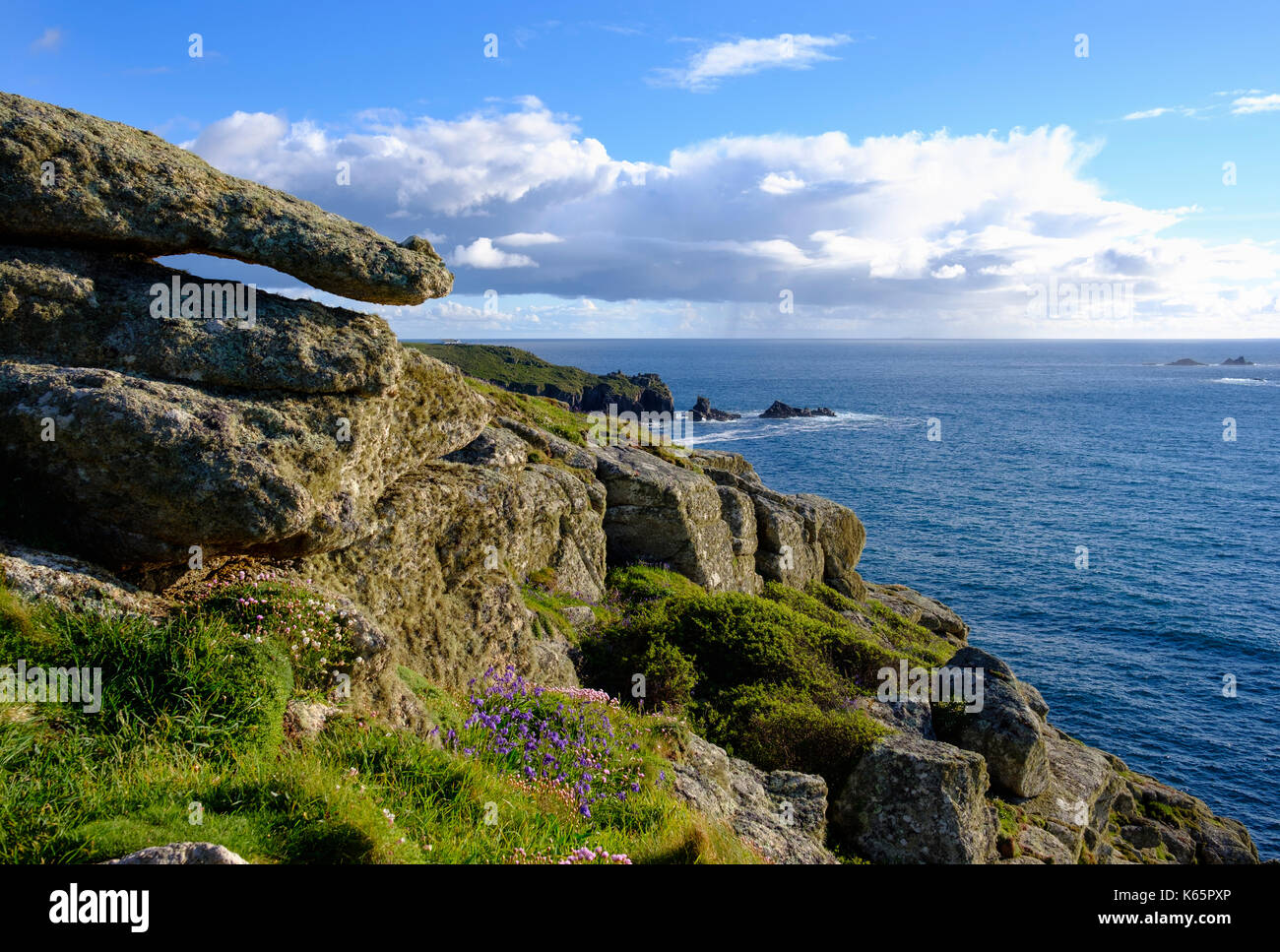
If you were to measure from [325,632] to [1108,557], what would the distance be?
6480 centimetres

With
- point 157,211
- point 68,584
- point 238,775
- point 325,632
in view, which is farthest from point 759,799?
point 157,211

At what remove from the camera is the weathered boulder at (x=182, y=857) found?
521 centimetres

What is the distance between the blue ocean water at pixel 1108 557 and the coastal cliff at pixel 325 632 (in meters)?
24.4

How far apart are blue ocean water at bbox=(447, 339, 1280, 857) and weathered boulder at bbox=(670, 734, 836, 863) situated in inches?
1092

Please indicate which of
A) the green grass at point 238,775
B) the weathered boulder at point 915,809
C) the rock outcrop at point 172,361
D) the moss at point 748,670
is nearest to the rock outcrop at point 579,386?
the moss at point 748,670

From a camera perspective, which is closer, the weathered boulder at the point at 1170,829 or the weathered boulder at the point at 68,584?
the weathered boulder at the point at 68,584

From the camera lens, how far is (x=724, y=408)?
161875 millimetres

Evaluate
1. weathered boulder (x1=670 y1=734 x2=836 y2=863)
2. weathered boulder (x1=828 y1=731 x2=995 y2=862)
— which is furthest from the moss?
weathered boulder (x1=670 y1=734 x2=836 y2=863)

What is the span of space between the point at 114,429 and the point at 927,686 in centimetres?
1871

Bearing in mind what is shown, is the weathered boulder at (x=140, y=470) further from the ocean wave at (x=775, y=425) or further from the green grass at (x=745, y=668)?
the ocean wave at (x=775, y=425)

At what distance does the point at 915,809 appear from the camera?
13.5 meters

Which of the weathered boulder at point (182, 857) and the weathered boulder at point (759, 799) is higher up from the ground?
the weathered boulder at point (182, 857)
